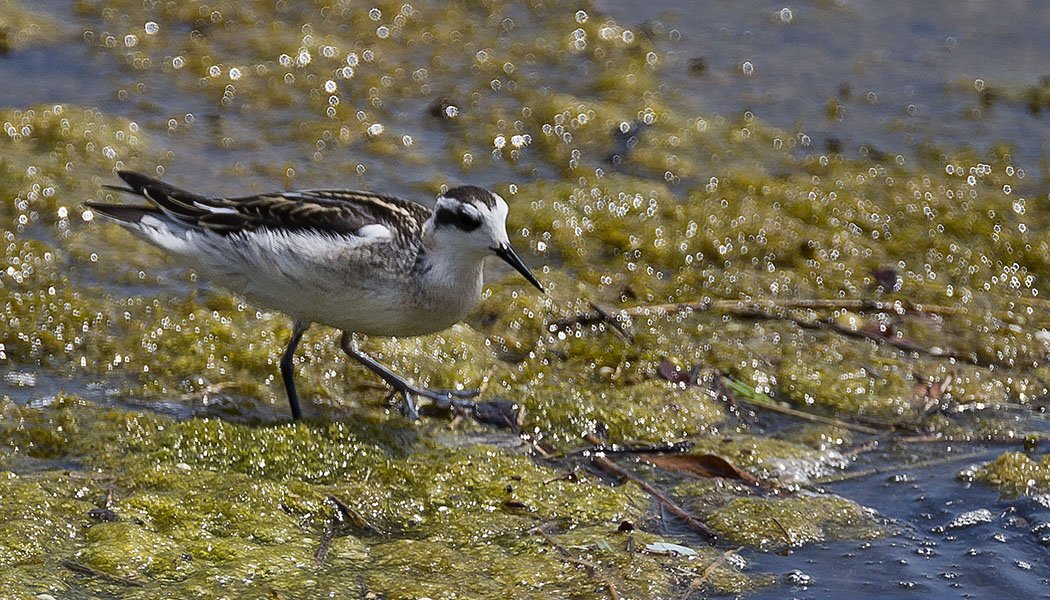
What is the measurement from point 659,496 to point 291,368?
1.55 metres

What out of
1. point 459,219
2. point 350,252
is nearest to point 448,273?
point 459,219

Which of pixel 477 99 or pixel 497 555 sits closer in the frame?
pixel 497 555

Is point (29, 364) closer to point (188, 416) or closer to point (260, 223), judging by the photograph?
point (188, 416)

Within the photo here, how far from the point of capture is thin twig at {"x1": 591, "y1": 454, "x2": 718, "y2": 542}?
475 centimetres

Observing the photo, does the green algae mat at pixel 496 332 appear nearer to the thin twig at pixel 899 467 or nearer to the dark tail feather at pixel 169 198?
the thin twig at pixel 899 467

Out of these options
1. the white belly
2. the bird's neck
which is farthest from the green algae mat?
the bird's neck

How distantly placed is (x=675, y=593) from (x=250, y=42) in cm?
575

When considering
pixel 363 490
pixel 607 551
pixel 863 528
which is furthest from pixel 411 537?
pixel 863 528

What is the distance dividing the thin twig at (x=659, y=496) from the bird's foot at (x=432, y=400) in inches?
24.2

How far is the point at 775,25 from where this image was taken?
9.62 m

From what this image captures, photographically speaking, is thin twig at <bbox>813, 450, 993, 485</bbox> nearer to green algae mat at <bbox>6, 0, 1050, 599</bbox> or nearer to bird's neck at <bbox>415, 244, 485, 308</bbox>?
green algae mat at <bbox>6, 0, 1050, 599</bbox>

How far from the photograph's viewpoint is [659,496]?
4957 millimetres

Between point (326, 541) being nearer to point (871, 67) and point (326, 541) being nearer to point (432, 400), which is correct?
point (432, 400)

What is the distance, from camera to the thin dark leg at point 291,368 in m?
5.37
